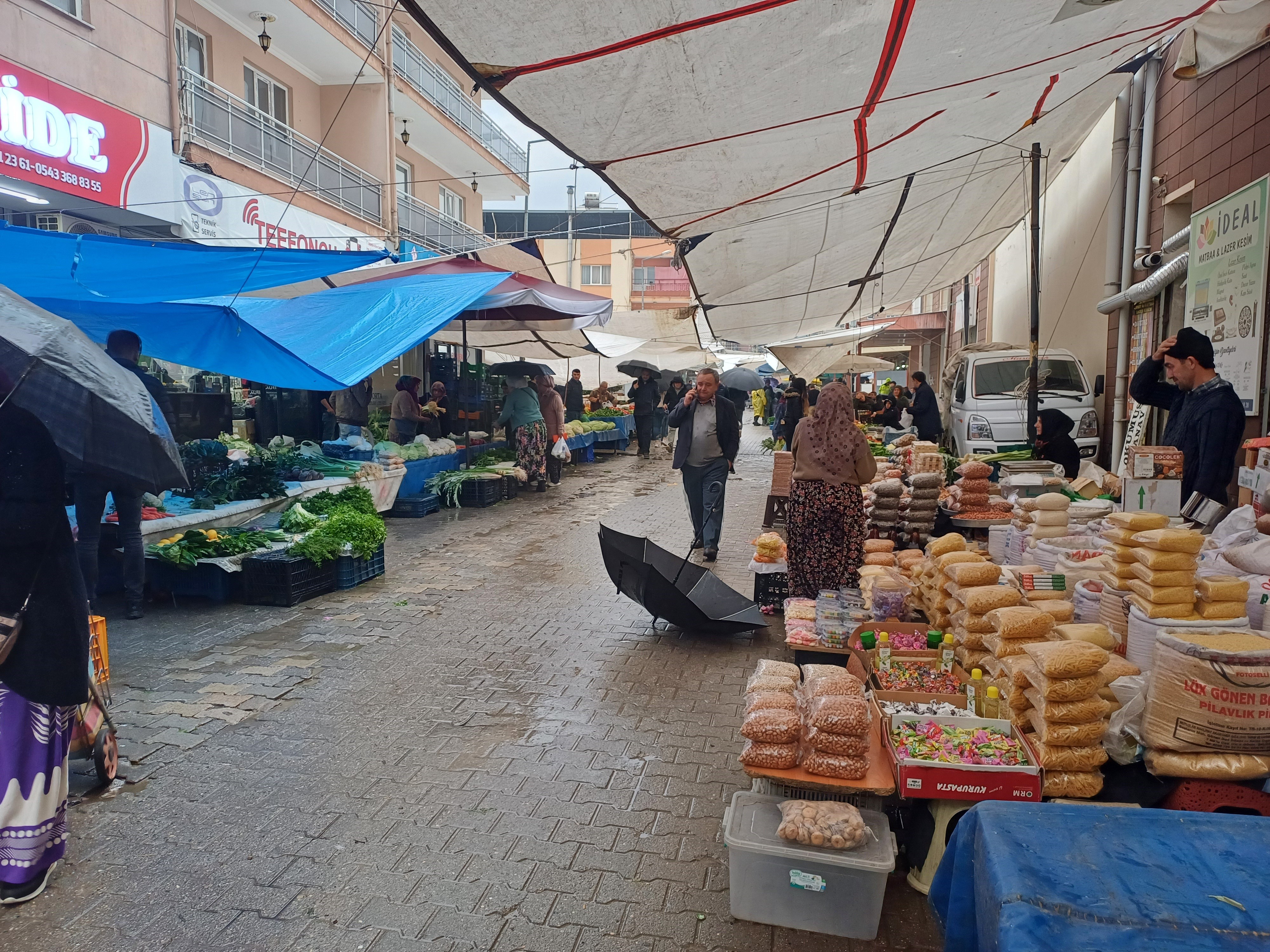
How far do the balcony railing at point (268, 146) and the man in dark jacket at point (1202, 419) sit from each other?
32.2 ft

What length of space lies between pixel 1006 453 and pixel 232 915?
27.5ft

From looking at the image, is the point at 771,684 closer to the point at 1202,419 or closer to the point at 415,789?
the point at 415,789

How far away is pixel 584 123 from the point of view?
3908mm

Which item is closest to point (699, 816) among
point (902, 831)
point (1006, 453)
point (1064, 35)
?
point (902, 831)

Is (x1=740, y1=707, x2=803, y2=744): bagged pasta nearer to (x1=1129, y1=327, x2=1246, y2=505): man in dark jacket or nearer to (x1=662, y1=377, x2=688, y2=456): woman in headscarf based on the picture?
(x1=1129, y1=327, x2=1246, y2=505): man in dark jacket

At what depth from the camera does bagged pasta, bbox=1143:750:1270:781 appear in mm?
2809

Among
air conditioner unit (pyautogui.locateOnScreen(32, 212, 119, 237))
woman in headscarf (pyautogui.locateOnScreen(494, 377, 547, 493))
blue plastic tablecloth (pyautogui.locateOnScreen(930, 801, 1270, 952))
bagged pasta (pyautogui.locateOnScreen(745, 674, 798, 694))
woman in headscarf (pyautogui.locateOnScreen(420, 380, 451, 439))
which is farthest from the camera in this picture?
woman in headscarf (pyautogui.locateOnScreen(420, 380, 451, 439))

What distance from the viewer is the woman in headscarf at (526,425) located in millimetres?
13555

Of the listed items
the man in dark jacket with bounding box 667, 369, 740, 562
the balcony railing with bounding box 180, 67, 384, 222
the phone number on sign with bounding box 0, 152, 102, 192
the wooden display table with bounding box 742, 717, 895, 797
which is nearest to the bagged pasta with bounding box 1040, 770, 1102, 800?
the wooden display table with bounding box 742, 717, 895, 797

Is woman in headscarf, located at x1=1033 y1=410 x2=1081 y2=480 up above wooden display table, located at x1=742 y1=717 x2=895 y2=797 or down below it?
above

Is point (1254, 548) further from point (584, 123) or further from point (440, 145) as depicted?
point (440, 145)

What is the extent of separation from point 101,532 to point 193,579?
789mm

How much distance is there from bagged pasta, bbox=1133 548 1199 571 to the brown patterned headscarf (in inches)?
101

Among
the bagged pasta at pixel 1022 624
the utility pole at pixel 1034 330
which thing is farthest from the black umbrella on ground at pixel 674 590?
the utility pole at pixel 1034 330
